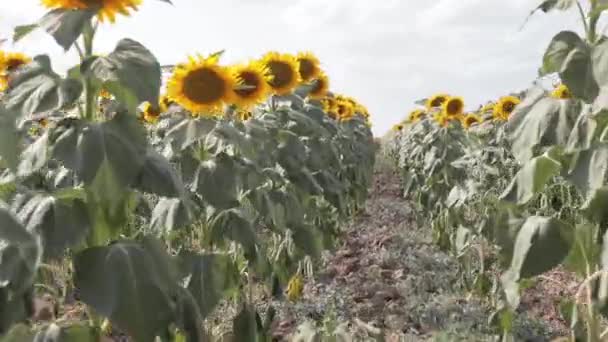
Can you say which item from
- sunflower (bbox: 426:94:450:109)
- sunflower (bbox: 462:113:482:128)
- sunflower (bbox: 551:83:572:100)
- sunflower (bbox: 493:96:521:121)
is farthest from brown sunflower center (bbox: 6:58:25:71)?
sunflower (bbox: 426:94:450:109)

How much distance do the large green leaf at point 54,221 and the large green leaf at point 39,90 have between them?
225 millimetres

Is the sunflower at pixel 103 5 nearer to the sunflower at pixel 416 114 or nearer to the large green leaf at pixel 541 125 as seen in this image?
the large green leaf at pixel 541 125

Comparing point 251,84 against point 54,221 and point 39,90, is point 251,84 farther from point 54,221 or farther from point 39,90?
point 54,221

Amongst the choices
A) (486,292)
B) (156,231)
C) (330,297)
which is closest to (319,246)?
(330,297)

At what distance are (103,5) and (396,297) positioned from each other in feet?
11.4

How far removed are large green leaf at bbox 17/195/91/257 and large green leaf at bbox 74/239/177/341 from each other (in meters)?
0.06

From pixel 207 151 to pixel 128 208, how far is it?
1.06 meters

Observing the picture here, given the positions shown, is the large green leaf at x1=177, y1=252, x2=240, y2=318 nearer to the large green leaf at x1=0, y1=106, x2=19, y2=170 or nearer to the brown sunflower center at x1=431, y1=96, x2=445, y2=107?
the large green leaf at x1=0, y1=106, x2=19, y2=170

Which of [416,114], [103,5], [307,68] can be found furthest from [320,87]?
[416,114]

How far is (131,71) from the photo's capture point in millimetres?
1967

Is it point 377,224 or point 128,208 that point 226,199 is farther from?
point 377,224

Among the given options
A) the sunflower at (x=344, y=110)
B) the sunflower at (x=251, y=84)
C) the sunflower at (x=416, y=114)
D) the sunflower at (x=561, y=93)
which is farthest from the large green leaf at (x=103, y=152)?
the sunflower at (x=416, y=114)

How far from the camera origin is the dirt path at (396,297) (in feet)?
14.3

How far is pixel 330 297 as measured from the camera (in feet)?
16.5
